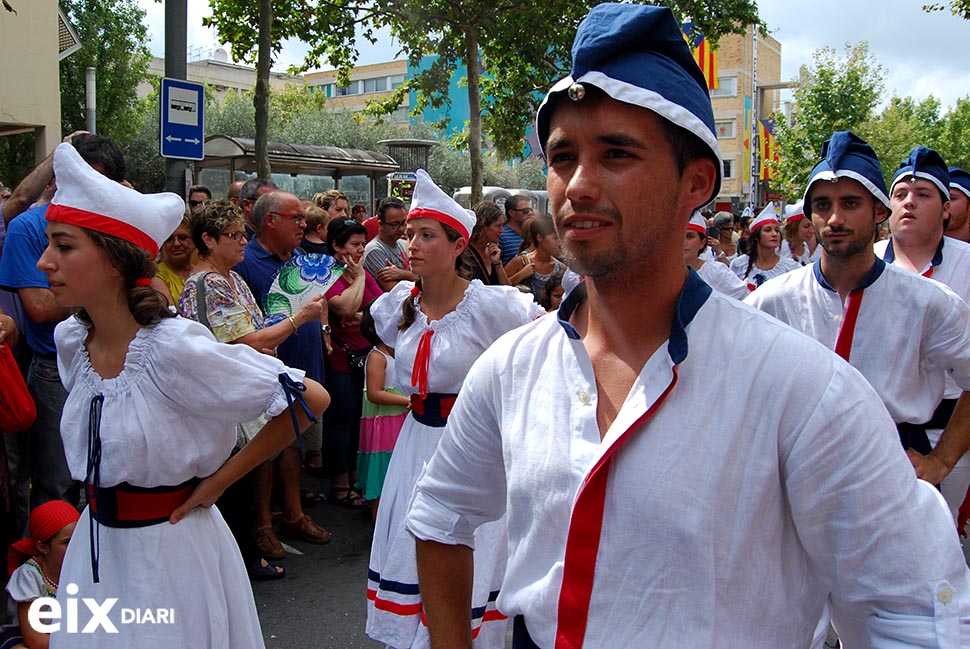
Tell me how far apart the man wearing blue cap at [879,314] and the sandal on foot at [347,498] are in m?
3.90

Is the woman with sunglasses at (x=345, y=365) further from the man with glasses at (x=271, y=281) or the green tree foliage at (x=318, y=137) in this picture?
the green tree foliage at (x=318, y=137)

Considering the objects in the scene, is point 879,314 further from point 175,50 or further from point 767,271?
point 175,50

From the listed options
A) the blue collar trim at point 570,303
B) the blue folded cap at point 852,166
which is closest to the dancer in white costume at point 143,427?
the blue collar trim at point 570,303

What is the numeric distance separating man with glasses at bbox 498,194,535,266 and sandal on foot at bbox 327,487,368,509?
3.15 metres

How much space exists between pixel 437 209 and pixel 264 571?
252 cm

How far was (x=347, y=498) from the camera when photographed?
6.53 meters

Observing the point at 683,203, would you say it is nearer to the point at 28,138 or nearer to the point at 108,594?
the point at 108,594

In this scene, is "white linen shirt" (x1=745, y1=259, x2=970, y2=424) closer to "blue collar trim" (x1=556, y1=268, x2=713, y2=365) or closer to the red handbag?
"blue collar trim" (x1=556, y1=268, x2=713, y2=365)

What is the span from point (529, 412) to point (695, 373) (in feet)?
1.14

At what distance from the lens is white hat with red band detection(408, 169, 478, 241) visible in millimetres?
4305

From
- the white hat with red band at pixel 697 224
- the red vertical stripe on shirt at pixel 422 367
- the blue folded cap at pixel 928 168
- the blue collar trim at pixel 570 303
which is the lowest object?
the red vertical stripe on shirt at pixel 422 367

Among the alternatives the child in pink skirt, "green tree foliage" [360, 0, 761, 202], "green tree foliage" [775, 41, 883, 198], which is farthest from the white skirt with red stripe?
"green tree foliage" [775, 41, 883, 198]

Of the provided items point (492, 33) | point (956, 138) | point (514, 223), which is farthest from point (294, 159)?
point (956, 138)

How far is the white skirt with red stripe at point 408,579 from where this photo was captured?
11.5 feet
